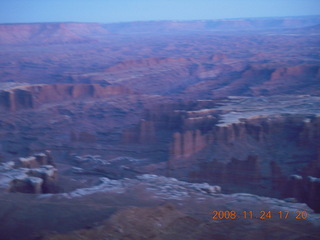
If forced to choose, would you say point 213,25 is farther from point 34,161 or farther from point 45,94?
point 34,161

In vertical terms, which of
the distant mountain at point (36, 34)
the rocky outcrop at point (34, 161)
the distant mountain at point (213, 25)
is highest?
the distant mountain at point (213, 25)

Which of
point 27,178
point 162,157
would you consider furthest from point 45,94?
point 27,178

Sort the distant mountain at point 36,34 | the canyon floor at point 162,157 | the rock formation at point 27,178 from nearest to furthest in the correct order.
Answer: the canyon floor at point 162,157, the rock formation at point 27,178, the distant mountain at point 36,34

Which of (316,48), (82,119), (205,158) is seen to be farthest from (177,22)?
(205,158)

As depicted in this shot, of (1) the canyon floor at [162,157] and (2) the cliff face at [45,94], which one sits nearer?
(1) the canyon floor at [162,157]

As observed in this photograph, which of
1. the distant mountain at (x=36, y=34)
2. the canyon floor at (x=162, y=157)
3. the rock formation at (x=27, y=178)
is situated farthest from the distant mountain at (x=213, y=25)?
the rock formation at (x=27, y=178)

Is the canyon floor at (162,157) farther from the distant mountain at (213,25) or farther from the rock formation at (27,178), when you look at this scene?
the distant mountain at (213,25)

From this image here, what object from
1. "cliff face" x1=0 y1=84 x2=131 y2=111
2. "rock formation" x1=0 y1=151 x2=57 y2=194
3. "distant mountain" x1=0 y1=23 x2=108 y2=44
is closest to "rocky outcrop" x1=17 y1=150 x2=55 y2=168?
"rock formation" x1=0 y1=151 x2=57 y2=194

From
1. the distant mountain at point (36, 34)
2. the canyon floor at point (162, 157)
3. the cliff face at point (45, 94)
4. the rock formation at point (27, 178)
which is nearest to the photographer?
the canyon floor at point (162, 157)
